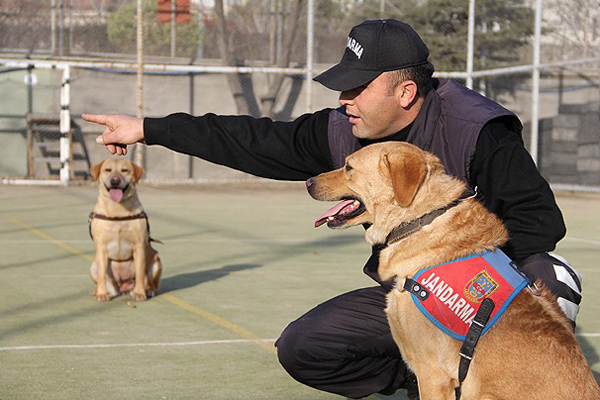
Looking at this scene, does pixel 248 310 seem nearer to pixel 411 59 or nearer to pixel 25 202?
pixel 411 59

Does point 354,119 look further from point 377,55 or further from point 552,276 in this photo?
point 552,276

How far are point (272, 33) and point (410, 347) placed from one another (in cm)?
2064

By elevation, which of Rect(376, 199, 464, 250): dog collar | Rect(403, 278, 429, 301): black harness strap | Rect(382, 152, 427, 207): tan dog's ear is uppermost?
Rect(382, 152, 427, 207): tan dog's ear

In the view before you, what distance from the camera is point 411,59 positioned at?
434 centimetres

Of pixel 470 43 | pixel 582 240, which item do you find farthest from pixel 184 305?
pixel 470 43

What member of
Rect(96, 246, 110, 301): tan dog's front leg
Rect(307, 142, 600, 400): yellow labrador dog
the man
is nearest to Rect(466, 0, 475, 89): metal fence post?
Rect(96, 246, 110, 301): tan dog's front leg

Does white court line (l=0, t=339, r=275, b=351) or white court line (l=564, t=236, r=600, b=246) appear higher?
white court line (l=0, t=339, r=275, b=351)

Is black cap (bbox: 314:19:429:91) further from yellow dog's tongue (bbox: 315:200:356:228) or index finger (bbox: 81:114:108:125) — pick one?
index finger (bbox: 81:114:108:125)

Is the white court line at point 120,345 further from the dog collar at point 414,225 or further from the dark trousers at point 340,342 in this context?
the dog collar at point 414,225

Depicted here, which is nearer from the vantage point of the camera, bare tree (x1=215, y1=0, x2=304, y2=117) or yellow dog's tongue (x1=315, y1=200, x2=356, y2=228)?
yellow dog's tongue (x1=315, y1=200, x2=356, y2=228)

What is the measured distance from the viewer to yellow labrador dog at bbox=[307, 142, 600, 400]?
12.2 ft

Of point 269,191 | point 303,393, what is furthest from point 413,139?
point 269,191

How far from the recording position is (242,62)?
24500 mm

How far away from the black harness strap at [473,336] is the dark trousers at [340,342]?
0.89 meters
